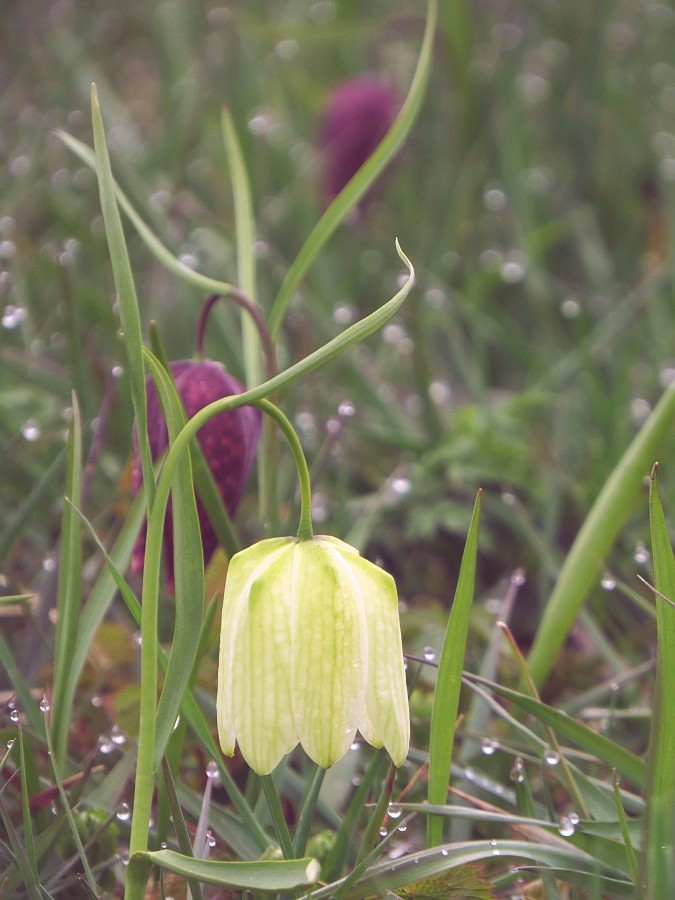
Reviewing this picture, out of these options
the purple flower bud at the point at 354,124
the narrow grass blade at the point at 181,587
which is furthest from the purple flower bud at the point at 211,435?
the purple flower bud at the point at 354,124

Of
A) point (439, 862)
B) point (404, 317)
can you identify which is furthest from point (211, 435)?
point (404, 317)

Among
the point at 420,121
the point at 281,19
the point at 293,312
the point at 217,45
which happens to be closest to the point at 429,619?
the point at 293,312

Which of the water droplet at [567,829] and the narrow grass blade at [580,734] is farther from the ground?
the narrow grass blade at [580,734]

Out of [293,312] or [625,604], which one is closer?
[625,604]

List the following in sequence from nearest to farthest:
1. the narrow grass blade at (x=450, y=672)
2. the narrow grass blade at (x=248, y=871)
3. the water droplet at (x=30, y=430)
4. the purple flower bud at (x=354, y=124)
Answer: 1. the narrow grass blade at (x=248, y=871)
2. the narrow grass blade at (x=450, y=672)
3. the water droplet at (x=30, y=430)
4. the purple flower bud at (x=354, y=124)

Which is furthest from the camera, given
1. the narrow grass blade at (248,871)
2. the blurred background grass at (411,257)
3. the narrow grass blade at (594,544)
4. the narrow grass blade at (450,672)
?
the blurred background grass at (411,257)

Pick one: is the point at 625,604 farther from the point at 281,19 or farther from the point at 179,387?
the point at 281,19

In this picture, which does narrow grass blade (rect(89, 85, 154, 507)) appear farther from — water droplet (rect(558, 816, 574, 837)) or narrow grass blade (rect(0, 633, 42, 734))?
water droplet (rect(558, 816, 574, 837))

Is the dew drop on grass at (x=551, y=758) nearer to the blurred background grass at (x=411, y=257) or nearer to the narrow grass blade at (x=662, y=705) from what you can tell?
the narrow grass blade at (x=662, y=705)
